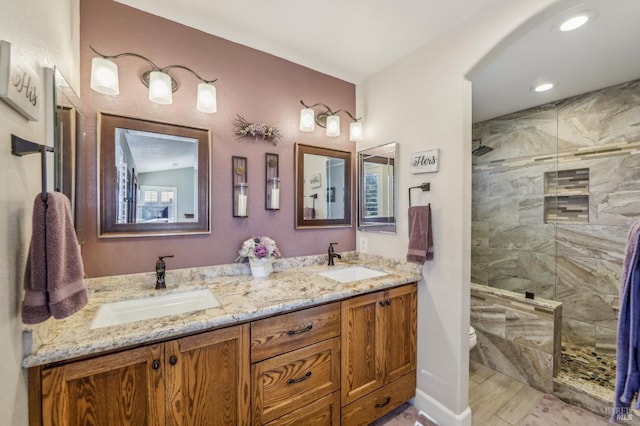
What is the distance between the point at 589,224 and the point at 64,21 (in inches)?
161

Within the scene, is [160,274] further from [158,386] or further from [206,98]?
[206,98]

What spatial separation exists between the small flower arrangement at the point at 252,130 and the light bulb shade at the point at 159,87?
452mm

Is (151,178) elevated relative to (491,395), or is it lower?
elevated

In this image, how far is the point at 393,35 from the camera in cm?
181

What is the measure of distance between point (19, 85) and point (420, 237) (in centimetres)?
194

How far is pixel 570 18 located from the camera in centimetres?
150

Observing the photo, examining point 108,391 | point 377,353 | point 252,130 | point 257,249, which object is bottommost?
point 377,353

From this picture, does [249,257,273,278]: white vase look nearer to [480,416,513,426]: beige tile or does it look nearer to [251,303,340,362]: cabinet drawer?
[251,303,340,362]: cabinet drawer

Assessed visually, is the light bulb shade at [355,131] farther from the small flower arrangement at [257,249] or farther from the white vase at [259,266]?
the white vase at [259,266]

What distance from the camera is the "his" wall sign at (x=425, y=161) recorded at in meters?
1.78

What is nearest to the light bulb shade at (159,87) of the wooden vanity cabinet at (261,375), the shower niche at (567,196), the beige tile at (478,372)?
the wooden vanity cabinet at (261,375)

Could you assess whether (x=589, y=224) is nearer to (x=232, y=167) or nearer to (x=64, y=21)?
(x=232, y=167)

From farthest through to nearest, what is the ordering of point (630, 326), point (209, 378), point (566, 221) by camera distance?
1. point (566, 221)
2. point (209, 378)
3. point (630, 326)

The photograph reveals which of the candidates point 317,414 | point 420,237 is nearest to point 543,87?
point 420,237
